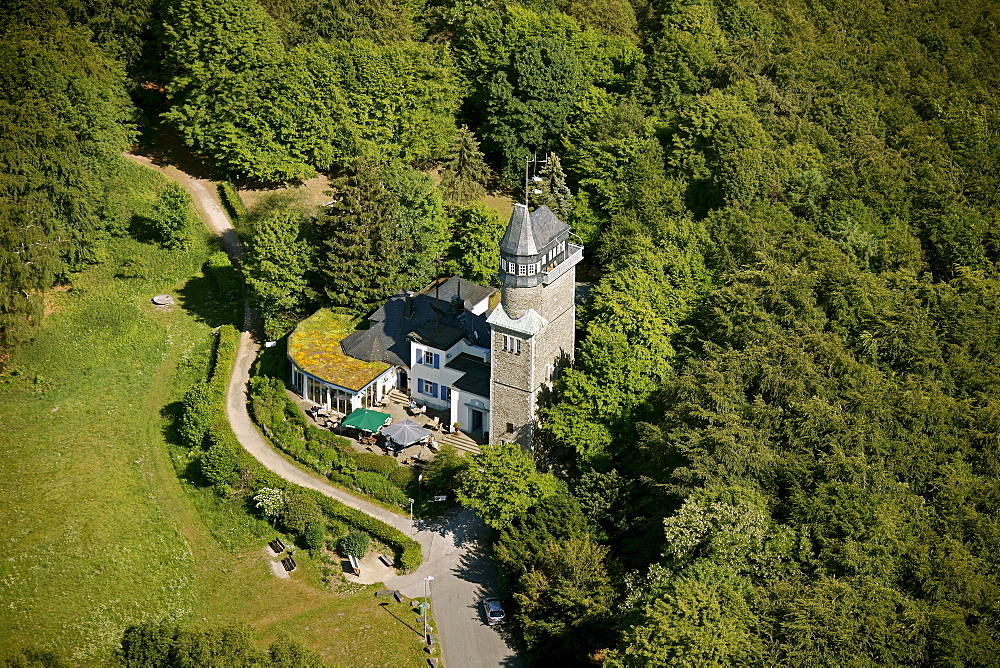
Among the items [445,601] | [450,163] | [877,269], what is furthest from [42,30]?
[877,269]

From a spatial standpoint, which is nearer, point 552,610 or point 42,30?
point 552,610

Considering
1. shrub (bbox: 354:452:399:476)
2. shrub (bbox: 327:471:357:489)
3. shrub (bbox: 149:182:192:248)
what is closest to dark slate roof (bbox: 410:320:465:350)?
shrub (bbox: 354:452:399:476)

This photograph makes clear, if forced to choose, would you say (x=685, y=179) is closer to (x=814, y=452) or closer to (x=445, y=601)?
(x=814, y=452)

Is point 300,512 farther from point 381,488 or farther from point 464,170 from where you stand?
point 464,170

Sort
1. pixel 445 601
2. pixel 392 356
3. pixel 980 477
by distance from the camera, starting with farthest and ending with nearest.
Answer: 1. pixel 392 356
2. pixel 445 601
3. pixel 980 477

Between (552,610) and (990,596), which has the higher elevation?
(990,596)

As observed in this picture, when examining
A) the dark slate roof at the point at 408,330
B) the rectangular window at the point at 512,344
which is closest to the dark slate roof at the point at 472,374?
the dark slate roof at the point at 408,330
